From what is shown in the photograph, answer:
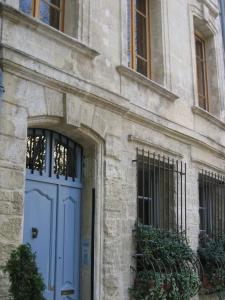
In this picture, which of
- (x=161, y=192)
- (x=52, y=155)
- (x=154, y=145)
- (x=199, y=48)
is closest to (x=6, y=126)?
(x=52, y=155)

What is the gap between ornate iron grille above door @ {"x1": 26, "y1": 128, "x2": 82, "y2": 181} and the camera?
528 centimetres

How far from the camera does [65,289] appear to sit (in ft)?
17.7

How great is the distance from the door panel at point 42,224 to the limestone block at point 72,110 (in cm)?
78

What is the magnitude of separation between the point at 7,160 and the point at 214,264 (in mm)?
4422

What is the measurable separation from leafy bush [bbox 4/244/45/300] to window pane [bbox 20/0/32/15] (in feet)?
9.44

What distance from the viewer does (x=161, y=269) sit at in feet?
20.6

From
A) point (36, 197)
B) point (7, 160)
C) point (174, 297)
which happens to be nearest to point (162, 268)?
point (174, 297)

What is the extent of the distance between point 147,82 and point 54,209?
2.55 metres

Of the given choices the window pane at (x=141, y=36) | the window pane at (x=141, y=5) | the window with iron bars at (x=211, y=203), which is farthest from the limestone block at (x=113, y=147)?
the window pane at (x=141, y=5)

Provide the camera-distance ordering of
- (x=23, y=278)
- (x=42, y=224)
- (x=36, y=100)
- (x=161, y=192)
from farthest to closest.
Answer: (x=161, y=192) < (x=42, y=224) < (x=36, y=100) < (x=23, y=278)

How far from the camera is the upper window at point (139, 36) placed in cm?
719

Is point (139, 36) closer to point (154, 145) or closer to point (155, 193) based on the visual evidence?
point (154, 145)

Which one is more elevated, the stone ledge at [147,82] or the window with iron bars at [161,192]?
the stone ledge at [147,82]

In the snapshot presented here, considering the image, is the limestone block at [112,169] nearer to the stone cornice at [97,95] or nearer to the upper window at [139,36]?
the stone cornice at [97,95]
